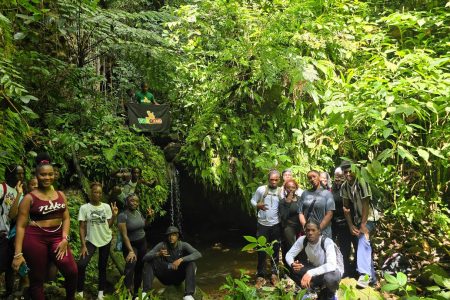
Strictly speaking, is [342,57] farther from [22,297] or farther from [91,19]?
[22,297]

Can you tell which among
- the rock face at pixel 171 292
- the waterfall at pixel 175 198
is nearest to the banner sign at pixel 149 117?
the waterfall at pixel 175 198

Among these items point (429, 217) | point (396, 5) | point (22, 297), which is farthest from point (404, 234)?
point (22, 297)

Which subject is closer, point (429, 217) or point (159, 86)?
point (429, 217)

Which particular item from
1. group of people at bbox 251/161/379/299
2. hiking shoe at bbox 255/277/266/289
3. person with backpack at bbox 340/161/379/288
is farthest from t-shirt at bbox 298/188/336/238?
hiking shoe at bbox 255/277/266/289

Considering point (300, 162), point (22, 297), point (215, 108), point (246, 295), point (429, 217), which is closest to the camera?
point (246, 295)

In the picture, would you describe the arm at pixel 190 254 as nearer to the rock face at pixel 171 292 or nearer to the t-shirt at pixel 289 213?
the rock face at pixel 171 292

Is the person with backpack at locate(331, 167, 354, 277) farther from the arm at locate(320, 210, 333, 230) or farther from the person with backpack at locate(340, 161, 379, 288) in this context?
the arm at locate(320, 210, 333, 230)

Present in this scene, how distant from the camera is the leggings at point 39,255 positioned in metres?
3.86

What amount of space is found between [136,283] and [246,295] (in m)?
2.34

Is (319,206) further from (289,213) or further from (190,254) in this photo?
(190,254)

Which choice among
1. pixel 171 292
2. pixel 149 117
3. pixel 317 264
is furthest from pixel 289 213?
pixel 149 117

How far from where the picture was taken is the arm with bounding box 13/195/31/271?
12.2 ft

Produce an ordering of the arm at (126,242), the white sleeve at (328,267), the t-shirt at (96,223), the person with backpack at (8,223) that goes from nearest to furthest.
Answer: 1. the person with backpack at (8,223)
2. the white sleeve at (328,267)
3. the t-shirt at (96,223)
4. the arm at (126,242)

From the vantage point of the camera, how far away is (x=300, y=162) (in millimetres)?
8250
